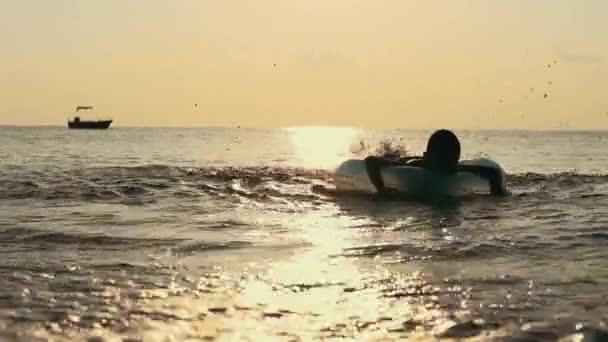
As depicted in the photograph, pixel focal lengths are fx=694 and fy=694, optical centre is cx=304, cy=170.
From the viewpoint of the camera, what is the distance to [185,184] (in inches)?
776

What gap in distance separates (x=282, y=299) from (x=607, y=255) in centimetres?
450

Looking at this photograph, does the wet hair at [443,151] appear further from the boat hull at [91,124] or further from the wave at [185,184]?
the boat hull at [91,124]

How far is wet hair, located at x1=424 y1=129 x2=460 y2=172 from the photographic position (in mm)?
15883

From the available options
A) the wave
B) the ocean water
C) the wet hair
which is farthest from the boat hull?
the wet hair

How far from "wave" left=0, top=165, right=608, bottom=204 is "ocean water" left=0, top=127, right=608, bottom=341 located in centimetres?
106

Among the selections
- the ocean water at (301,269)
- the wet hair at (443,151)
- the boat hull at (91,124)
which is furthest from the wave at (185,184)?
the boat hull at (91,124)

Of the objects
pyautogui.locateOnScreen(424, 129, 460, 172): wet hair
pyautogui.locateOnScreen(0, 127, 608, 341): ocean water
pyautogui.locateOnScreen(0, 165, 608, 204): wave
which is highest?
pyautogui.locateOnScreen(424, 129, 460, 172): wet hair

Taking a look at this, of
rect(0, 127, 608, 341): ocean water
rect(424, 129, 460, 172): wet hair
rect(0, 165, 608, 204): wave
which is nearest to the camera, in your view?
rect(0, 127, 608, 341): ocean water

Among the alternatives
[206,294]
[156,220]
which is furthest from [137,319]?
[156,220]


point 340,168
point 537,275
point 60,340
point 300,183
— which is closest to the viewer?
point 60,340

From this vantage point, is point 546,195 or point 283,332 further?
point 546,195

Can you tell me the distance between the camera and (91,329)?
Result: 557 cm

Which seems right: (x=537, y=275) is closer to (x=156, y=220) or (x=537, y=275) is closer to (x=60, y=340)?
(x=60, y=340)

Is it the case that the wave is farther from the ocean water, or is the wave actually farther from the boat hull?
the boat hull
